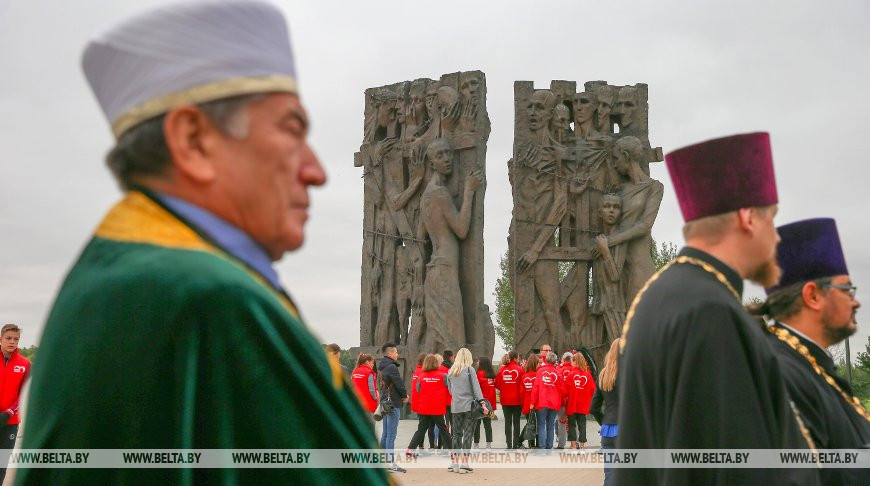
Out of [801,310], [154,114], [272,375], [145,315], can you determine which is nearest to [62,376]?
[145,315]

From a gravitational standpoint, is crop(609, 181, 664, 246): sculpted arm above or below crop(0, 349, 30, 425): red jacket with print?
above

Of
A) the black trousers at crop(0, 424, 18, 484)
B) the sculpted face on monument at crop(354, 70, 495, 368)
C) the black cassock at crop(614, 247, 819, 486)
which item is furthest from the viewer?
the sculpted face on monument at crop(354, 70, 495, 368)

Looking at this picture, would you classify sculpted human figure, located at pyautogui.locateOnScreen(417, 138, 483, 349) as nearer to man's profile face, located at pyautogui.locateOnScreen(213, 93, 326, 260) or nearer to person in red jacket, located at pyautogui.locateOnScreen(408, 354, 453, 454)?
person in red jacket, located at pyautogui.locateOnScreen(408, 354, 453, 454)

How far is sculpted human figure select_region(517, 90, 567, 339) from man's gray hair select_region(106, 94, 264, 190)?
1813 centimetres

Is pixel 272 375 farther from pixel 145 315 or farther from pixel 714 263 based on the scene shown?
pixel 714 263

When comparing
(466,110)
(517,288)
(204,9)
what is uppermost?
(466,110)

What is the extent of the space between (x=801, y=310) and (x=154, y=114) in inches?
131

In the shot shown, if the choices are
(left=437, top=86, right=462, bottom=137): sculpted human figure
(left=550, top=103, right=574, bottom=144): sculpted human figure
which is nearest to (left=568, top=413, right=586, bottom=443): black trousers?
(left=437, top=86, right=462, bottom=137): sculpted human figure

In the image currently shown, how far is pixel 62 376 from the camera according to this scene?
120cm

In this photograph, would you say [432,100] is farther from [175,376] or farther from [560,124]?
[175,376]

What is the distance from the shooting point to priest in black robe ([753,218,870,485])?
138 inches

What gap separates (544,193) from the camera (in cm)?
1967

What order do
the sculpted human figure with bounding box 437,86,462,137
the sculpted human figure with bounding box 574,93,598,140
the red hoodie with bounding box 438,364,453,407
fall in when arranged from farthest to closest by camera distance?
the sculpted human figure with bounding box 574,93,598,140 → the sculpted human figure with bounding box 437,86,462,137 → the red hoodie with bounding box 438,364,453,407

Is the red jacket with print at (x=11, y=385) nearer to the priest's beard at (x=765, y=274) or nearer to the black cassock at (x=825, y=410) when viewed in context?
the black cassock at (x=825, y=410)
